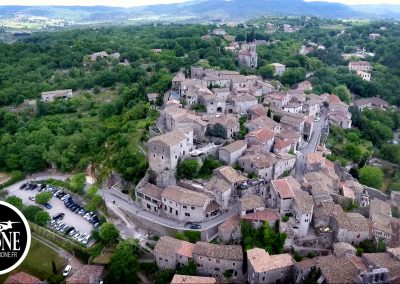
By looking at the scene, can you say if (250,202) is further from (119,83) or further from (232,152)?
(119,83)

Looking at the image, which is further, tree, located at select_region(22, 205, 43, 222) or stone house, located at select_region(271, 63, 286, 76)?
stone house, located at select_region(271, 63, 286, 76)

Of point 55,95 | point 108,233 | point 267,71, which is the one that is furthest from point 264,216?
point 55,95

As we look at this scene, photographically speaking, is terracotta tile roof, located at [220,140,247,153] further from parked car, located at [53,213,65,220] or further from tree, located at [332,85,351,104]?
tree, located at [332,85,351,104]

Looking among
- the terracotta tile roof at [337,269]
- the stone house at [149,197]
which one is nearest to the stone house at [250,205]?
the terracotta tile roof at [337,269]

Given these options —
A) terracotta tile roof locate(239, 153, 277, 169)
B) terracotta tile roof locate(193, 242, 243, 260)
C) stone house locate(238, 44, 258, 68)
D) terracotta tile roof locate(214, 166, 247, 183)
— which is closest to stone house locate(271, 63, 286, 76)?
stone house locate(238, 44, 258, 68)

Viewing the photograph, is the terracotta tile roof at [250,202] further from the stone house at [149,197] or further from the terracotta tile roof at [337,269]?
the stone house at [149,197]

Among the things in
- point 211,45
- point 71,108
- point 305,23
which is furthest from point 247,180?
point 305,23
